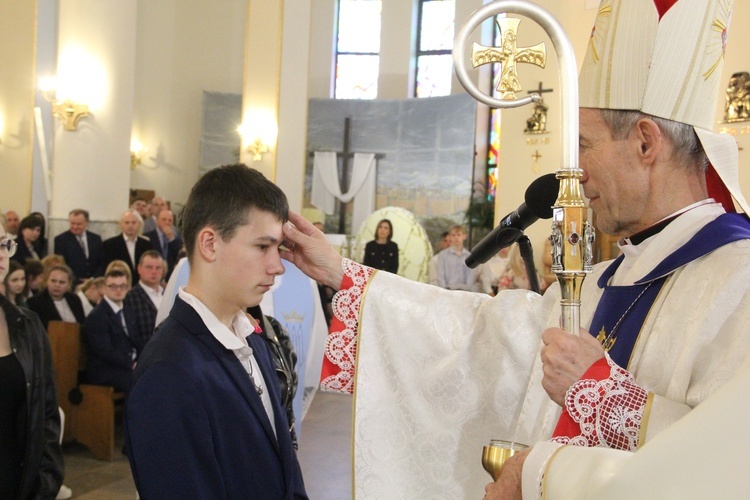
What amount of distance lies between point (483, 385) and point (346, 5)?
17993 mm

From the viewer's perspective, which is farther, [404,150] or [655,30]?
[404,150]

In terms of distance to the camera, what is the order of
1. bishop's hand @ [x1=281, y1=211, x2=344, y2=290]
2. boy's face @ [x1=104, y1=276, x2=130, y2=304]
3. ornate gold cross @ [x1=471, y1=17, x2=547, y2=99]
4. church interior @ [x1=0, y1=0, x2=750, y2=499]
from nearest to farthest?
ornate gold cross @ [x1=471, y1=17, x2=547, y2=99], bishop's hand @ [x1=281, y1=211, x2=344, y2=290], boy's face @ [x1=104, y1=276, x2=130, y2=304], church interior @ [x1=0, y1=0, x2=750, y2=499]

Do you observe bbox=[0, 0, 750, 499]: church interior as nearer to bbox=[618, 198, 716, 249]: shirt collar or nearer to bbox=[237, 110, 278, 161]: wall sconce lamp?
bbox=[237, 110, 278, 161]: wall sconce lamp

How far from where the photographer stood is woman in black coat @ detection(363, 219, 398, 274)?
11.6m

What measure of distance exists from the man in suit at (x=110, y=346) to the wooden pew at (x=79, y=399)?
0.23ft

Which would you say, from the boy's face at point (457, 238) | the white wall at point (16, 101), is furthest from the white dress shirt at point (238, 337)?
the white wall at point (16, 101)

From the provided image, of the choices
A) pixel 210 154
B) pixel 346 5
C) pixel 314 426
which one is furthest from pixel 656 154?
pixel 346 5

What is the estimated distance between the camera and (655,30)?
164 cm

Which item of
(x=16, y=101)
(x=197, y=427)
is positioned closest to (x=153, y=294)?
(x=197, y=427)

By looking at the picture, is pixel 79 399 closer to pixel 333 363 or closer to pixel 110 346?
pixel 110 346

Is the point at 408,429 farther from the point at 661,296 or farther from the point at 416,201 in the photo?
the point at 416,201

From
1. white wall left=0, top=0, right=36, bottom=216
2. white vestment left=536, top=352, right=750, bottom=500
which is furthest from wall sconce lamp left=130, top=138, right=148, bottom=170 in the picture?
white vestment left=536, top=352, right=750, bottom=500

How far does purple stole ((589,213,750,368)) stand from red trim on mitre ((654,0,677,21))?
1.45ft

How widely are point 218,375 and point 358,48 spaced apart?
17.7 metres
